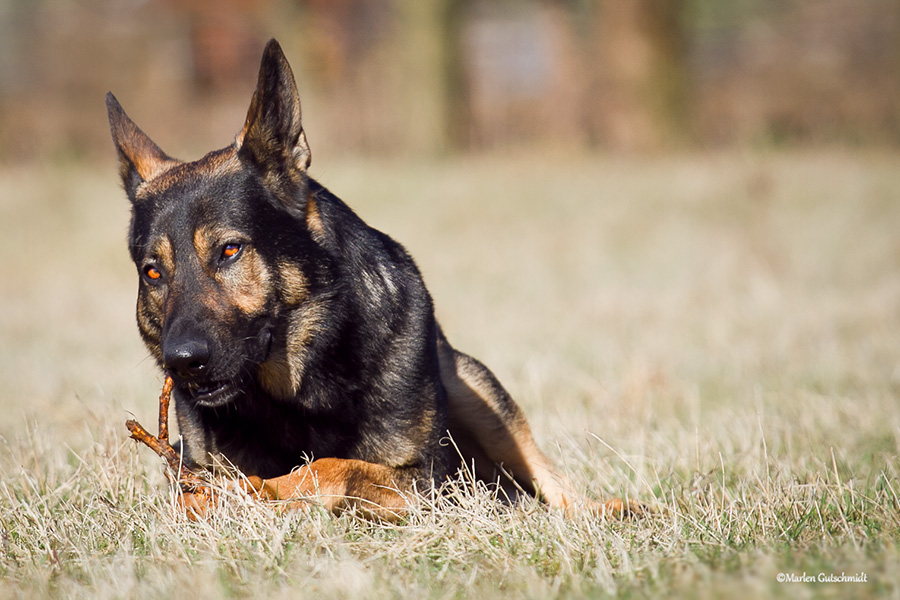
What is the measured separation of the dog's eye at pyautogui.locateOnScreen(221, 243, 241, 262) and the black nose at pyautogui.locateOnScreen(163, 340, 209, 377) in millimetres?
482

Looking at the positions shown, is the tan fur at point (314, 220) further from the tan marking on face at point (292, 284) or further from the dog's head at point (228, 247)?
the tan marking on face at point (292, 284)

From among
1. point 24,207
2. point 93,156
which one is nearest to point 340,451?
point 24,207

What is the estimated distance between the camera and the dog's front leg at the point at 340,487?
3.27 meters

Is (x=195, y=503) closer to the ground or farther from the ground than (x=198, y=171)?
closer to the ground

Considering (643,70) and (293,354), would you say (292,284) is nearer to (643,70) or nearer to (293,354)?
→ (293,354)

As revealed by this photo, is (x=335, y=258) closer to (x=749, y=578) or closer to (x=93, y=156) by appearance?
(x=749, y=578)

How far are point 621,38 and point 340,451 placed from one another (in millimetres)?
14259

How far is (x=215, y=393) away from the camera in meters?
3.32

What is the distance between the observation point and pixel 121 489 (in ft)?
12.4

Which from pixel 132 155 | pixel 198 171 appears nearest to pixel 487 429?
pixel 198 171

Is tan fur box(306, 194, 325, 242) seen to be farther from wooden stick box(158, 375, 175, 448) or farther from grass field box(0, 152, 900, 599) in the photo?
grass field box(0, 152, 900, 599)

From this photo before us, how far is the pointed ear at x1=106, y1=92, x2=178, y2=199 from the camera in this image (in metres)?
4.11

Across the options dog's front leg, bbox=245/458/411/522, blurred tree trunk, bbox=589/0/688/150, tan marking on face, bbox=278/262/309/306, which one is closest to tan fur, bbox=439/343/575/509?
dog's front leg, bbox=245/458/411/522

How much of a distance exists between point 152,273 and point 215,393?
652mm
